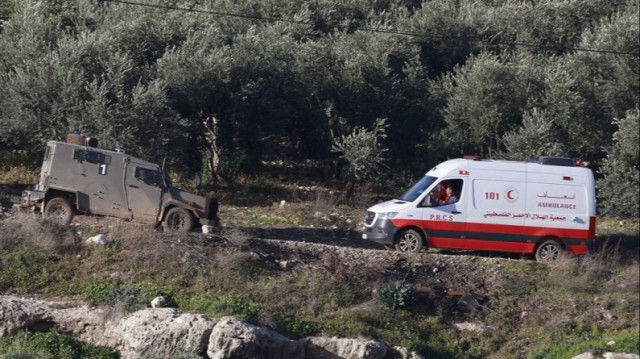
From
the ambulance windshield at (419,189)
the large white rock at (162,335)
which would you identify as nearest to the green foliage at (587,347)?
the ambulance windshield at (419,189)

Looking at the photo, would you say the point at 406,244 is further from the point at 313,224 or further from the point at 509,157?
the point at 509,157

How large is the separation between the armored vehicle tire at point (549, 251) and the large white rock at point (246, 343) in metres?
6.44

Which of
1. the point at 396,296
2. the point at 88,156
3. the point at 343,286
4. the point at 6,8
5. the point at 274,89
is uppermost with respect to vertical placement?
the point at 6,8

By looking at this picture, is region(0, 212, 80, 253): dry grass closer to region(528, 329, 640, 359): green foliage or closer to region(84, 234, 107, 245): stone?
region(84, 234, 107, 245): stone

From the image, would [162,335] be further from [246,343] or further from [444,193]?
[444,193]

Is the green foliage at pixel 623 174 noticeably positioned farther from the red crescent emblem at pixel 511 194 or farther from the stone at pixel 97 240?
the stone at pixel 97 240

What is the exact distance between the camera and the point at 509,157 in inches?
1014

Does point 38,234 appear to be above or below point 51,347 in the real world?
above

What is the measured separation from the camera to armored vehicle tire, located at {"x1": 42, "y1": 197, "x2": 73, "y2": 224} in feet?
61.0

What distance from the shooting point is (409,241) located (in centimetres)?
1938

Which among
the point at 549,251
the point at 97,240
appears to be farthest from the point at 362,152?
the point at 97,240

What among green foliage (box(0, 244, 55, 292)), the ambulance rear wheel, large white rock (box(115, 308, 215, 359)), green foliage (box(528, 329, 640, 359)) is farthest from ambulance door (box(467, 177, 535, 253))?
green foliage (box(0, 244, 55, 292))

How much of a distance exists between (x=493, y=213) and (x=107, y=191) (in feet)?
28.1

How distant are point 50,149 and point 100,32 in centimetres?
823
